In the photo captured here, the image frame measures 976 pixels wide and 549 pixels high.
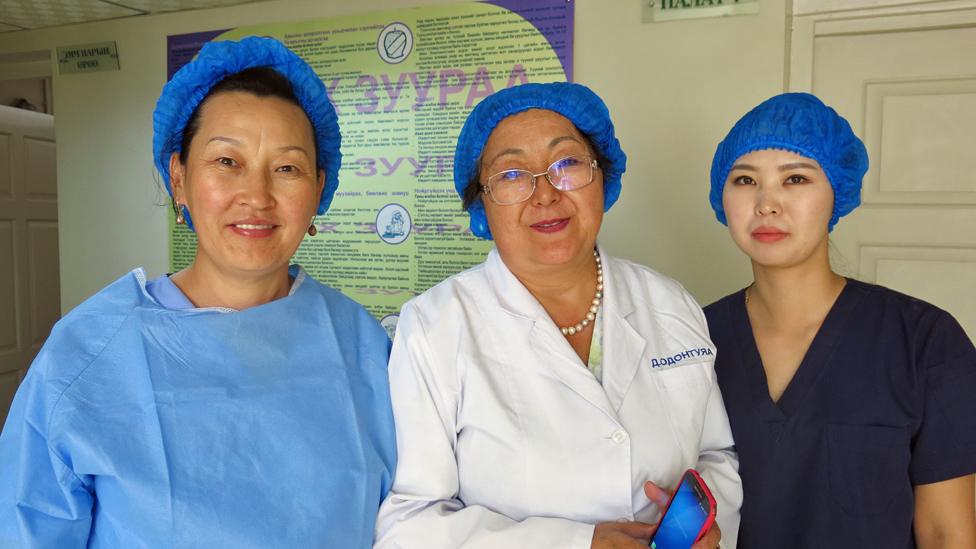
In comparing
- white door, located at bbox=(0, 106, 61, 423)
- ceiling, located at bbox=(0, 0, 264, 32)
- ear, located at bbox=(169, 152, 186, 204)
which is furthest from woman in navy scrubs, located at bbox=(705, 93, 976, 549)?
white door, located at bbox=(0, 106, 61, 423)

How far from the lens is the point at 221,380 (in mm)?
1117

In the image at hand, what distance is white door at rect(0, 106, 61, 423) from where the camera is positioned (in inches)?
158

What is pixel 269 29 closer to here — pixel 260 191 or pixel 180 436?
pixel 260 191

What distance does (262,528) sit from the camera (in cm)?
105

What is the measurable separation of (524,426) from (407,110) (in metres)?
1.80

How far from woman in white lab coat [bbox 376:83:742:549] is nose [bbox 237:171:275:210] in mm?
331

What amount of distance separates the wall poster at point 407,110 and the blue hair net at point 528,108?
110 centimetres

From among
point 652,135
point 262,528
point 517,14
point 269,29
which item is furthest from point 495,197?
point 269,29

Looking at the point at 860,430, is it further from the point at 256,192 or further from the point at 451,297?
the point at 256,192

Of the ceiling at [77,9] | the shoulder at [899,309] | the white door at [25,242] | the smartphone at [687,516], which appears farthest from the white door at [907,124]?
the white door at [25,242]

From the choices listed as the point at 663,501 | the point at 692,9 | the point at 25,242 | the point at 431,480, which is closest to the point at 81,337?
the point at 431,480

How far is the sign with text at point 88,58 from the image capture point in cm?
319

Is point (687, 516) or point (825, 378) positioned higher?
point (825, 378)

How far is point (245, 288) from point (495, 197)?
0.51 metres
